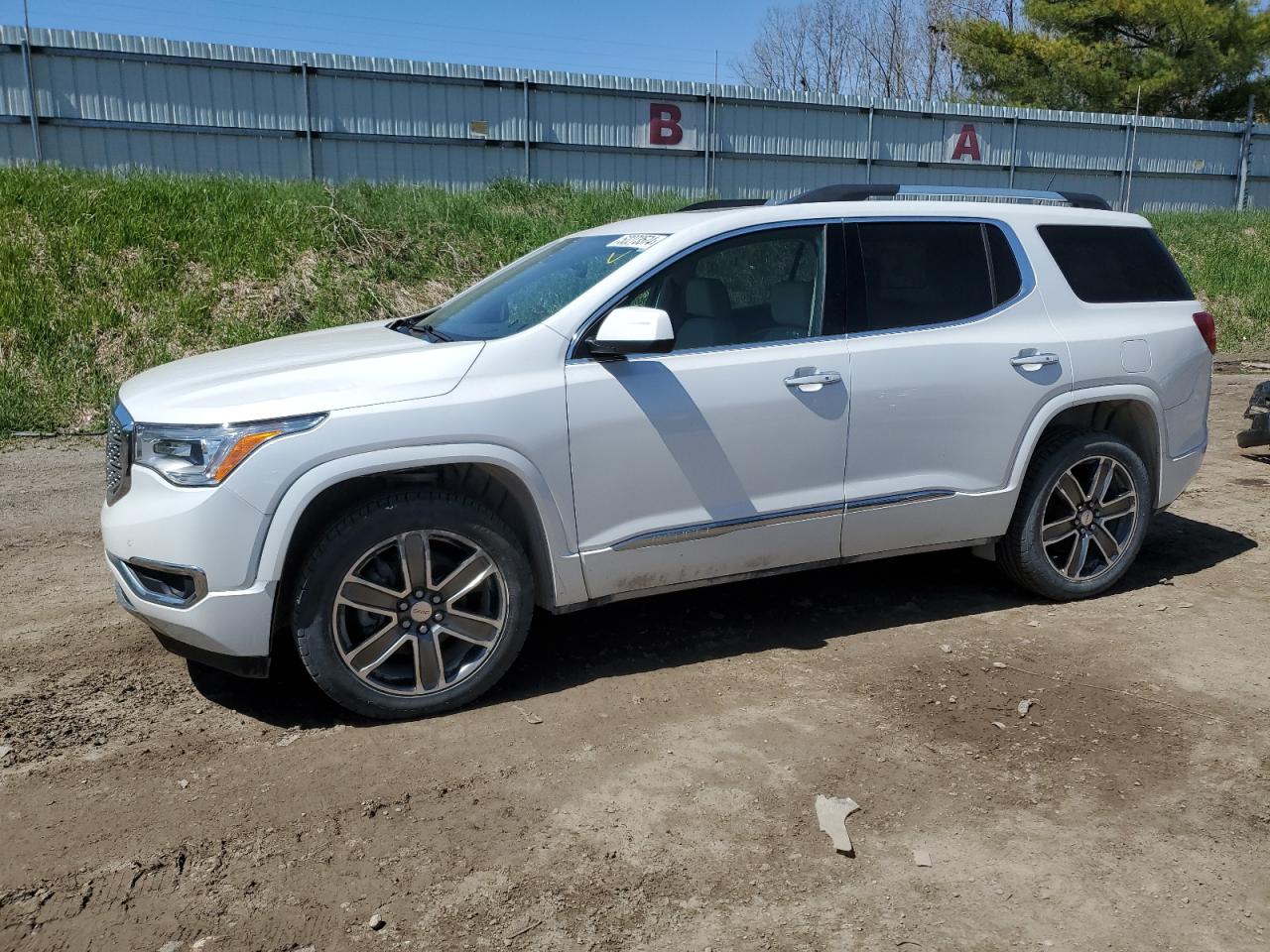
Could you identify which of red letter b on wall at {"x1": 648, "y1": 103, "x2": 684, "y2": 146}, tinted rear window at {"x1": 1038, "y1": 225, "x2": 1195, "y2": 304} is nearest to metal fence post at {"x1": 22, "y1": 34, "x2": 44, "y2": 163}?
red letter b on wall at {"x1": 648, "y1": 103, "x2": 684, "y2": 146}

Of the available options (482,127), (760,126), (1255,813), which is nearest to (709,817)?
(1255,813)

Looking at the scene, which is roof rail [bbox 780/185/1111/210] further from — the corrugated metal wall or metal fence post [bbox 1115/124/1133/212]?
metal fence post [bbox 1115/124/1133/212]

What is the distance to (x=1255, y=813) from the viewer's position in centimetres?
342

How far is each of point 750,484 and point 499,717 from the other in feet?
4.30

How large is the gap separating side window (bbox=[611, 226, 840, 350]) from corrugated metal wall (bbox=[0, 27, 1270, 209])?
13.1 metres

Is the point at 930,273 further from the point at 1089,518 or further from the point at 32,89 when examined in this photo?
the point at 32,89

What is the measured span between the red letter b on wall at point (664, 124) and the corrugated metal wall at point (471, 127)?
7 cm

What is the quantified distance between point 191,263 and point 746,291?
9.09 metres

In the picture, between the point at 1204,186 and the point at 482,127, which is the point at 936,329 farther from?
the point at 1204,186

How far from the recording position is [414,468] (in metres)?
3.91

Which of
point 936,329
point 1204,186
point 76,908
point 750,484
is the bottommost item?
point 76,908

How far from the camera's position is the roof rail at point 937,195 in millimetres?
4844

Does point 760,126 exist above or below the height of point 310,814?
above

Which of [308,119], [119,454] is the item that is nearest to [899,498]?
[119,454]
